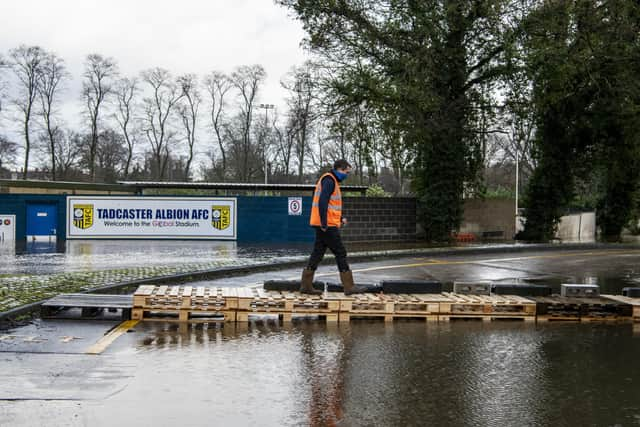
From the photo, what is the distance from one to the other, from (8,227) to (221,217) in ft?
26.9

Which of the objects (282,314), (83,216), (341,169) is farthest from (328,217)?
(83,216)

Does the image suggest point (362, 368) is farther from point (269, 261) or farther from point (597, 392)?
point (269, 261)

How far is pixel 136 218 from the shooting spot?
84.8 ft

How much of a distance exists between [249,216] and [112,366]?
64.3 ft

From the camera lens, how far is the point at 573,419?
5.29 metres

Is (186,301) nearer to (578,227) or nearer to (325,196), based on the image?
(325,196)

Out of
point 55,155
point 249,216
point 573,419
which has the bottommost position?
point 573,419

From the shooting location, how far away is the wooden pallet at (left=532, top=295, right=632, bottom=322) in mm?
9711

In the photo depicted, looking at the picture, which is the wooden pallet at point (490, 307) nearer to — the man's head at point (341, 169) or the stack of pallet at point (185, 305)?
the man's head at point (341, 169)

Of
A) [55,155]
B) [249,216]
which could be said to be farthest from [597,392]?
[55,155]

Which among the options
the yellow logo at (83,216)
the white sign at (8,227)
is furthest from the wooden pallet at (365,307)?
the white sign at (8,227)

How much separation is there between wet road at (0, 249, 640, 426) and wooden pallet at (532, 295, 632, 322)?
11.9 inches

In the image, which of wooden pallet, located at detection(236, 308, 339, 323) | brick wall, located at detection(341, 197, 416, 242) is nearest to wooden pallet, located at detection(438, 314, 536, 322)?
wooden pallet, located at detection(236, 308, 339, 323)

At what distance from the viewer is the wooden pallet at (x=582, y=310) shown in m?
9.71
